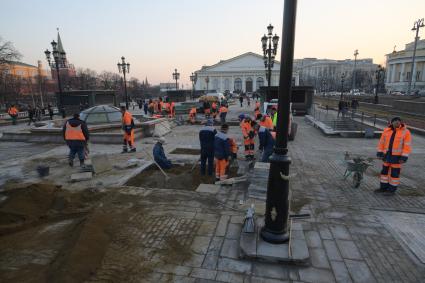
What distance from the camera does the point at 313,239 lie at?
14.7 feet

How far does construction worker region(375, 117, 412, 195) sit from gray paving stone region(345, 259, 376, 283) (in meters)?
3.32

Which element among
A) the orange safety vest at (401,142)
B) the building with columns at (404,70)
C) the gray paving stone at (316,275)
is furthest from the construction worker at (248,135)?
the building with columns at (404,70)

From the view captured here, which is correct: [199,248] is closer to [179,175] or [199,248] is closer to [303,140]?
[179,175]

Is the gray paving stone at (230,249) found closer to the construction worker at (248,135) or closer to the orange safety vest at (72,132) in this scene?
the construction worker at (248,135)

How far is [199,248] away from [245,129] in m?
5.37

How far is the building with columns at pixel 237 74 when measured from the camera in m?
98.6

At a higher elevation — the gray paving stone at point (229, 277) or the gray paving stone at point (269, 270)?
the gray paving stone at point (269, 270)

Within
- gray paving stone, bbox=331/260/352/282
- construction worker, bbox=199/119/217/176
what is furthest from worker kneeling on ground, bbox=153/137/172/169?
gray paving stone, bbox=331/260/352/282

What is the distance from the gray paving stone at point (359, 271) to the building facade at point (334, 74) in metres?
90.5

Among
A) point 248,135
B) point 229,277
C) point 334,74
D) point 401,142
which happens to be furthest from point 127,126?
point 334,74

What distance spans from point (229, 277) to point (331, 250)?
1718mm

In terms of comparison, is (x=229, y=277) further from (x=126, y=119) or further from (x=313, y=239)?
(x=126, y=119)

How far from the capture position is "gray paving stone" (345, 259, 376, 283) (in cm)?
354

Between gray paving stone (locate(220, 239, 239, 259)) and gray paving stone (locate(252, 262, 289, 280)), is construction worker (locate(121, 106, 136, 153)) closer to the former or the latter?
gray paving stone (locate(220, 239, 239, 259))
